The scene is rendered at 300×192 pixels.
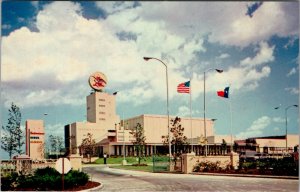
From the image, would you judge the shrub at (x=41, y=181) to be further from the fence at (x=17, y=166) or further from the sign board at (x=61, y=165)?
the sign board at (x=61, y=165)

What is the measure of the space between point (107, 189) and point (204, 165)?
14197mm

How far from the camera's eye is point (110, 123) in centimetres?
14312

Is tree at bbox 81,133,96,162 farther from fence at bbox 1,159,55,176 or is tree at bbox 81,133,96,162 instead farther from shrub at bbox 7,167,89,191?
shrub at bbox 7,167,89,191

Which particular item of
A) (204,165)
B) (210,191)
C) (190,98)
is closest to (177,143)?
(190,98)

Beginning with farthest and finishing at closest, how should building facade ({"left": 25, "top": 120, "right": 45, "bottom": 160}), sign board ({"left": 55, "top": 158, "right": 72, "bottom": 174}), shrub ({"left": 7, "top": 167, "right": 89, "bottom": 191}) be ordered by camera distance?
1. building facade ({"left": 25, "top": 120, "right": 45, "bottom": 160})
2. shrub ({"left": 7, "top": 167, "right": 89, "bottom": 191})
3. sign board ({"left": 55, "top": 158, "right": 72, "bottom": 174})

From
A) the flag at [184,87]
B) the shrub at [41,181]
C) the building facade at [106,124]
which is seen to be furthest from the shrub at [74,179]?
the building facade at [106,124]

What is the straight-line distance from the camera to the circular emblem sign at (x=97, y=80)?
120 m

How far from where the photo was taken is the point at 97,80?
12188 cm

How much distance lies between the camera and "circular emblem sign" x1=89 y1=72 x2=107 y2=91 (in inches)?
4719

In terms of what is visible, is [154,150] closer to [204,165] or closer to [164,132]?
[164,132]

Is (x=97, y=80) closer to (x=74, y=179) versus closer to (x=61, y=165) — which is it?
(x=74, y=179)

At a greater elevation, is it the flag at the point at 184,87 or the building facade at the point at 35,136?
the flag at the point at 184,87

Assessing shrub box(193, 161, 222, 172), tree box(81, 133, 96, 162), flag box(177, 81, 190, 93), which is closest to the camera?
shrub box(193, 161, 222, 172)

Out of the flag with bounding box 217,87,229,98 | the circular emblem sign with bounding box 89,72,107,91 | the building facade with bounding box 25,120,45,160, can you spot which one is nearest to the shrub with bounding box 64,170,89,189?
the flag with bounding box 217,87,229,98
